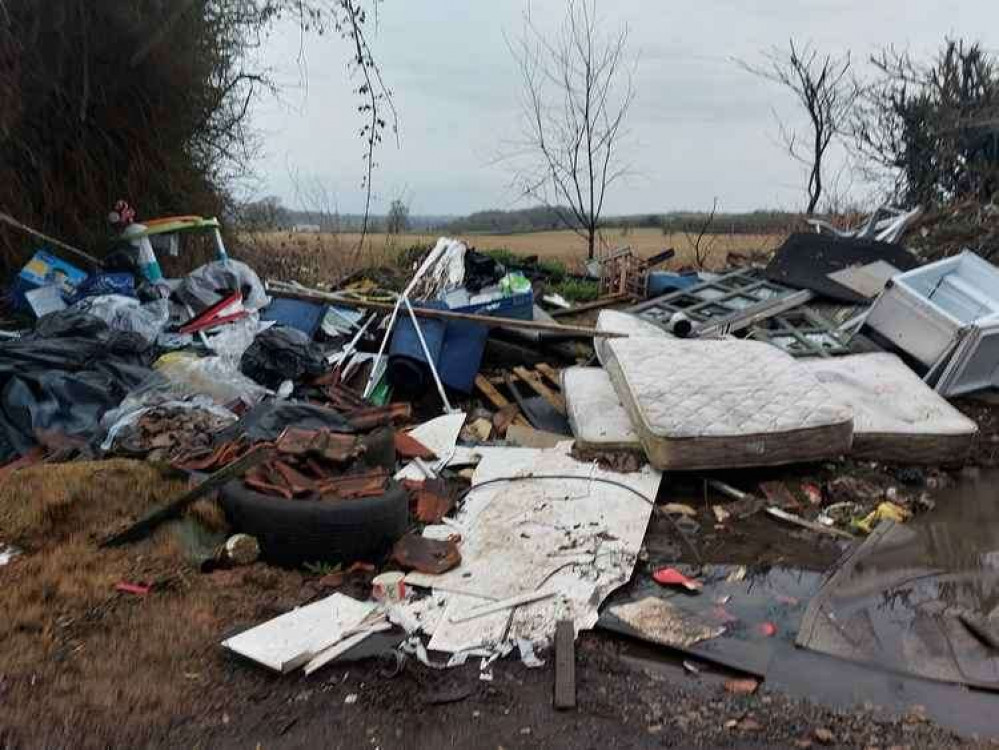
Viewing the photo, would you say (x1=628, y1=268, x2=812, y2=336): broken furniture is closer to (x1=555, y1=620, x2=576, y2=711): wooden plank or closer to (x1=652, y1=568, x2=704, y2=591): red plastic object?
(x1=652, y1=568, x2=704, y2=591): red plastic object

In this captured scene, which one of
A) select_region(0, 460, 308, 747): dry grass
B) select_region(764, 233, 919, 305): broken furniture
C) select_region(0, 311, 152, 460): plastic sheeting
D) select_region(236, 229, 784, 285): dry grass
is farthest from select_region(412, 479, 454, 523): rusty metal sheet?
select_region(236, 229, 784, 285): dry grass

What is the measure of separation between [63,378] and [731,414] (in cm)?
398

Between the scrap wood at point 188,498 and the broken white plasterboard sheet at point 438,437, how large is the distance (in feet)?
3.20

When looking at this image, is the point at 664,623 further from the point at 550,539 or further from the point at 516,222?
the point at 516,222

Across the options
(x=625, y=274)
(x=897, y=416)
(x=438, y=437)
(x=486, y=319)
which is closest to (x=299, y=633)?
(x=438, y=437)

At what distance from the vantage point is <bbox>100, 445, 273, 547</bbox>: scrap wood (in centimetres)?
351

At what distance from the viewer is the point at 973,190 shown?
32.8 feet

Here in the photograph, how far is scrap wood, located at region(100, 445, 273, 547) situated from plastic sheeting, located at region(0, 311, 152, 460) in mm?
1365

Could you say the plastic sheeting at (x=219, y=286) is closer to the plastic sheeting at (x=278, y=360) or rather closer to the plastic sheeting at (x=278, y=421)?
the plastic sheeting at (x=278, y=360)

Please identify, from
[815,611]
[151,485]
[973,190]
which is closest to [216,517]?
[151,485]

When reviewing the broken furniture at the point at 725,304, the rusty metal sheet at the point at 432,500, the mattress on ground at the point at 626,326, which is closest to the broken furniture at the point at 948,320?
the broken furniture at the point at 725,304

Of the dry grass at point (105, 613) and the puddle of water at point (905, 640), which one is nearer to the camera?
the dry grass at point (105, 613)

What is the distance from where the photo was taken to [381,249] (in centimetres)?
1140

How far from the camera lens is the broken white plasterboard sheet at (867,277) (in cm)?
686
